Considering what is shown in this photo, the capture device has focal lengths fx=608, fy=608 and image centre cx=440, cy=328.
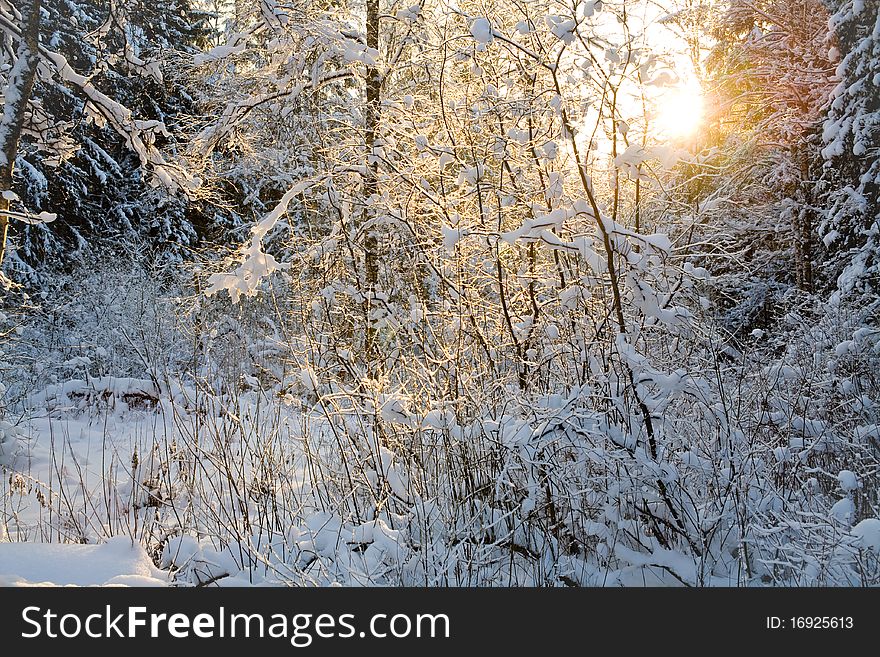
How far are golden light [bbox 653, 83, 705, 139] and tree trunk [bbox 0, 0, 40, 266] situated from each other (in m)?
4.38

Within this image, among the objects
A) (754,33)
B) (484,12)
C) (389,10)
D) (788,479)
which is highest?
(754,33)

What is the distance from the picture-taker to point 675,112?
3139 millimetres

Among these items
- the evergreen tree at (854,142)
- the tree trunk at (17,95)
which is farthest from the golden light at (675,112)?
the evergreen tree at (854,142)

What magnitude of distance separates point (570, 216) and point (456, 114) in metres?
1.20

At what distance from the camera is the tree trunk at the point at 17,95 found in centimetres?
439

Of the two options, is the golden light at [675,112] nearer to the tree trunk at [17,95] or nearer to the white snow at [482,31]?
the white snow at [482,31]

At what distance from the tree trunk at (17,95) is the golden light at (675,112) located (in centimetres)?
438

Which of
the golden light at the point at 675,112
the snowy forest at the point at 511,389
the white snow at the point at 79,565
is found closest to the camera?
the white snow at the point at 79,565

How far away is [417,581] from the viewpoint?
275 cm

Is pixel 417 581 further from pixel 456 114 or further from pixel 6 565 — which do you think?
pixel 456 114

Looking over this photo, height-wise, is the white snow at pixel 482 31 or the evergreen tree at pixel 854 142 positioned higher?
the evergreen tree at pixel 854 142

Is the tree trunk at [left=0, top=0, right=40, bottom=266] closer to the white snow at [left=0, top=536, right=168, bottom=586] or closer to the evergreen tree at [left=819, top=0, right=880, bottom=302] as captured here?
the white snow at [left=0, top=536, right=168, bottom=586]

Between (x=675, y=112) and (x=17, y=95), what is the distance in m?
4.51
